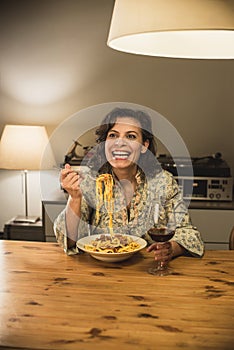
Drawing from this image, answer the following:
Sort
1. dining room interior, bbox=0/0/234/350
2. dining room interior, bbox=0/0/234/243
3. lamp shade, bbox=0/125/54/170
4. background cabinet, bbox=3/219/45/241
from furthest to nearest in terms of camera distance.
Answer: dining room interior, bbox=0/0/234/243 < background cabinet, bbox=3/219/45/241 < lamp shade, bbox=0/125/54/170 < dining room interior, bbox=0/0/234/350

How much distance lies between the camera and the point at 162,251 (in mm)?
1676

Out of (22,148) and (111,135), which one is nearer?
(111,135)

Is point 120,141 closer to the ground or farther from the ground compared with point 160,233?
farther from the ground

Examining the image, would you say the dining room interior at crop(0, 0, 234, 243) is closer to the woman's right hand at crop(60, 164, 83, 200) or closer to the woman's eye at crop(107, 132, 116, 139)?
the woman's eye at crop(107, 132, 116, 139)

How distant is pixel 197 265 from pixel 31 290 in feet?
2.03

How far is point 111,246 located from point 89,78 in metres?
2.29

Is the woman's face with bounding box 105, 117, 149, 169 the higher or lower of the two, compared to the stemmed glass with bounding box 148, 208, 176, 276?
higher

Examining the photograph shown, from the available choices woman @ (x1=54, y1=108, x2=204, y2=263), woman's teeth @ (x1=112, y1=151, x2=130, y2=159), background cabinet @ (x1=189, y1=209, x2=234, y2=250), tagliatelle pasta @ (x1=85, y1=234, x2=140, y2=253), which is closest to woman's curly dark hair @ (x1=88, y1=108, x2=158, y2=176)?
woman @ (x1=54, y1=108, x2=204, y2=263)

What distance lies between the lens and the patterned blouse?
197cm

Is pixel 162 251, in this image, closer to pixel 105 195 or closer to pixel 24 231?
pixel 105 195

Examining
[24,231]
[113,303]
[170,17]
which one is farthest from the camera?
[24,231]

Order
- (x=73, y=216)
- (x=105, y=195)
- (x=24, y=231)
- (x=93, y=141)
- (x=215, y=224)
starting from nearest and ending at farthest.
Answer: (x=73, y=216)
(x=105, y=195)
(x=215, y=224)
(x=24, y=231)
(x=93, y=141)

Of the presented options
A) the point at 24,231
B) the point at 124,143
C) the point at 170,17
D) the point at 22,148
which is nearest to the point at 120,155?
the point at 124,143

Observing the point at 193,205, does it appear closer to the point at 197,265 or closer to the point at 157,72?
the point at 157,72
